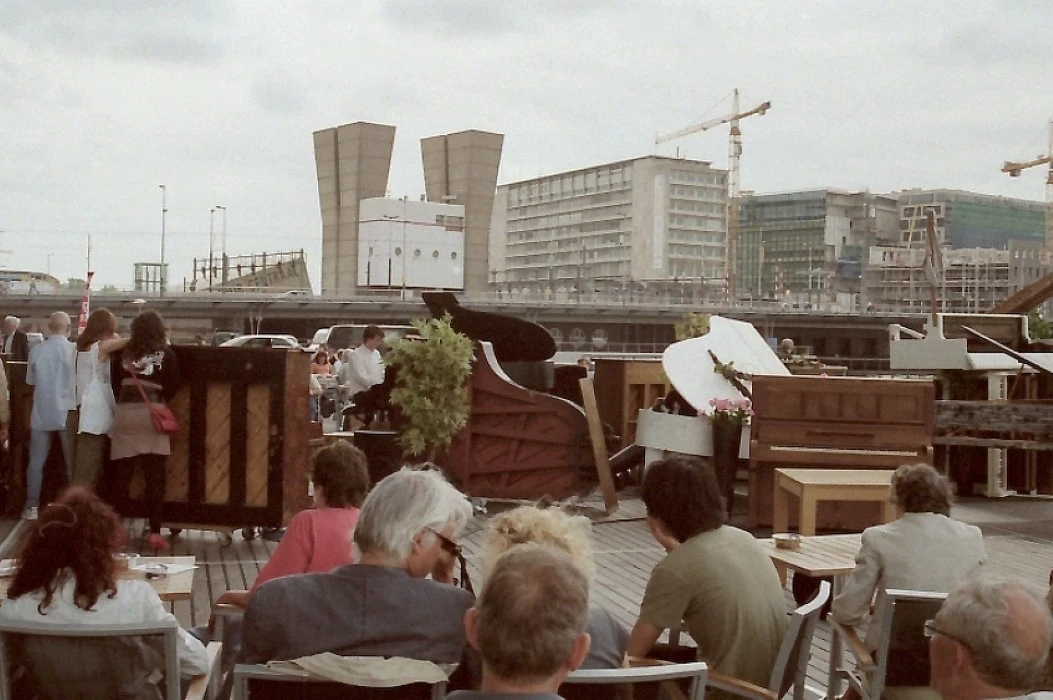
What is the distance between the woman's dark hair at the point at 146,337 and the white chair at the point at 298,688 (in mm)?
4926

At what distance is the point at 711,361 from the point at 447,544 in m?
6.99

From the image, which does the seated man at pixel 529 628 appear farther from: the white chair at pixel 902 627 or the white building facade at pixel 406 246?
the white building facade at pixel 406 246

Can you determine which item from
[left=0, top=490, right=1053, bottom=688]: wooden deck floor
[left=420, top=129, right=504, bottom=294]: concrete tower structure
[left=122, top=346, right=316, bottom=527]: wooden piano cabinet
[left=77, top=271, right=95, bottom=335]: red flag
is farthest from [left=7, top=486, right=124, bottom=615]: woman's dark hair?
[left=420, top=129, right=504, bottom=294]: concrete tower structure

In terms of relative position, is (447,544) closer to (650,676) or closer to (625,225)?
(650,676)

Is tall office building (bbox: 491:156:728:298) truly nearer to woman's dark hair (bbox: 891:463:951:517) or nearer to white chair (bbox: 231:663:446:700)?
woman's dark hair (bbox: 891:463:951:517)

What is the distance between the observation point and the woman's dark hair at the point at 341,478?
4.11 m

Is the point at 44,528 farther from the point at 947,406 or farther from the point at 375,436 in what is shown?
the point at 947,406

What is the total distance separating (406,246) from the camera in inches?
3440

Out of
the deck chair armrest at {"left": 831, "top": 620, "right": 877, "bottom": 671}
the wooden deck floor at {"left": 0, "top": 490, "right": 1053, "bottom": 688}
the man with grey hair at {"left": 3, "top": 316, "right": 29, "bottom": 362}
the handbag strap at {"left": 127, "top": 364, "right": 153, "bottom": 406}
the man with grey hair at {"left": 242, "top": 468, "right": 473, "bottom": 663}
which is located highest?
the man with grey hair at {"left": 3, "top": 316, "right": 29, "bottom": 362}

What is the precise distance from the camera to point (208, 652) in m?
3.40

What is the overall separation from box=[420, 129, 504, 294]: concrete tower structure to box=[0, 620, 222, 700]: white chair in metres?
106

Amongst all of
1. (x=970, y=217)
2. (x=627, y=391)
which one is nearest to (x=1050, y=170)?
(x=970, y=217)

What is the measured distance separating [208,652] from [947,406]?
816cm

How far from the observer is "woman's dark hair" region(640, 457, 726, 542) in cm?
342
